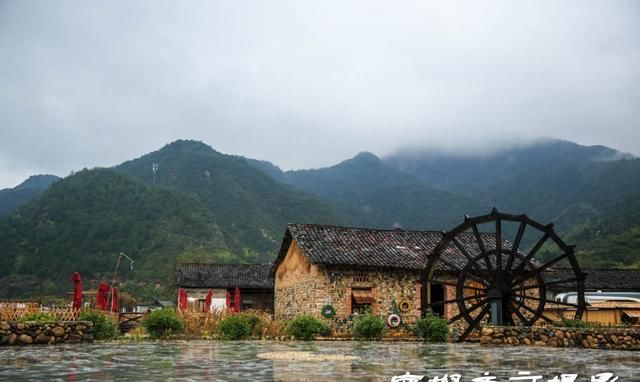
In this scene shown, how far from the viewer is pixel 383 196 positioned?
12044 centimetres

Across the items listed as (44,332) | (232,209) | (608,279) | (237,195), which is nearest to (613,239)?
(608,279)

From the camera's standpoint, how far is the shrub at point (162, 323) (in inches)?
755

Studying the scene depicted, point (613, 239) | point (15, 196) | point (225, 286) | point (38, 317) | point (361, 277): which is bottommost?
point (38, 317)

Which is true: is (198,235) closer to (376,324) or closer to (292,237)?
(292,237)

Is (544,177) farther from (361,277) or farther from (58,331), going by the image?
(58,331)

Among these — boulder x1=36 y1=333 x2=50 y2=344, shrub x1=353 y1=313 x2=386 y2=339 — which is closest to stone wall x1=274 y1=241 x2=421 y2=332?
shrub x1=353 y1=313 x2=386 y2=339

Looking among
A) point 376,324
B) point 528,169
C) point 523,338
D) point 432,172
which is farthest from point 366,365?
point 432,172

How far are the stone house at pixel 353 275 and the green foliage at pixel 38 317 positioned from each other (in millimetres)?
9644

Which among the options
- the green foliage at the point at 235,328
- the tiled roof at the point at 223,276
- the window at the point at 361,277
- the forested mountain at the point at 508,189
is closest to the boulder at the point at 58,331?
the green foliage at the point at 235,328

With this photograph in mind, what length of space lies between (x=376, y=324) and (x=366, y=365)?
1042 centimetres

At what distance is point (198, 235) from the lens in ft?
230

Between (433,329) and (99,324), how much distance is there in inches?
399

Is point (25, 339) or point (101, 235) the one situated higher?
point (101, 235)

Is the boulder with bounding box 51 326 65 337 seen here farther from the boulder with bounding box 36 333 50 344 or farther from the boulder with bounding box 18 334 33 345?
the boulder with bounding box 18 334 33 345
